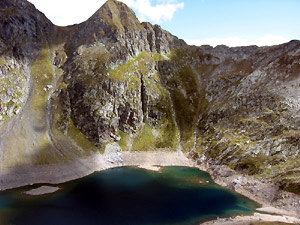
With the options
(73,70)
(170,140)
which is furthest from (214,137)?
(73,70)

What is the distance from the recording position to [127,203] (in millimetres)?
65125

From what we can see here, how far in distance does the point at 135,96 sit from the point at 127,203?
73361mm

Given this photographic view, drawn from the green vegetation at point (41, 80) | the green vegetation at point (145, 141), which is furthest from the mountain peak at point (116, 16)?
the green vegetation at point (145, 141)

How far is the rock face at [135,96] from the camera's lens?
93438 millimetres

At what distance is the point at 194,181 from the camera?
276 feet

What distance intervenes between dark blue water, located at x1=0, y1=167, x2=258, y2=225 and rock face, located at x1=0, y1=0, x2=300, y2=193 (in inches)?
739

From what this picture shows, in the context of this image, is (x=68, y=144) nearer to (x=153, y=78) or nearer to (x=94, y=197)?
(x=94, y=197)

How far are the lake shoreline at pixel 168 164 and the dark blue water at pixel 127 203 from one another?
13.6 feet

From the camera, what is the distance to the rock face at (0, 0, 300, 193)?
93.4 m

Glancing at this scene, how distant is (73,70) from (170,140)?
72.7m

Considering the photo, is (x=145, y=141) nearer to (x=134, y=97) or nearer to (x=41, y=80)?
(x=134, y=97)

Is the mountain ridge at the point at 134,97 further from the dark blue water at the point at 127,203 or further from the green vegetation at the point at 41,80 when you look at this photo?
the dark blue water at the point at 127,203

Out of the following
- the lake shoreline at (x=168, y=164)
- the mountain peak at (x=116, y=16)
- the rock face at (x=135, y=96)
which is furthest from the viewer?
the mountain peak at (x=116, y=16)

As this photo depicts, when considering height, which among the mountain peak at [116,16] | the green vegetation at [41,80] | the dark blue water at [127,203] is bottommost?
the dark blue water at [127,203]
